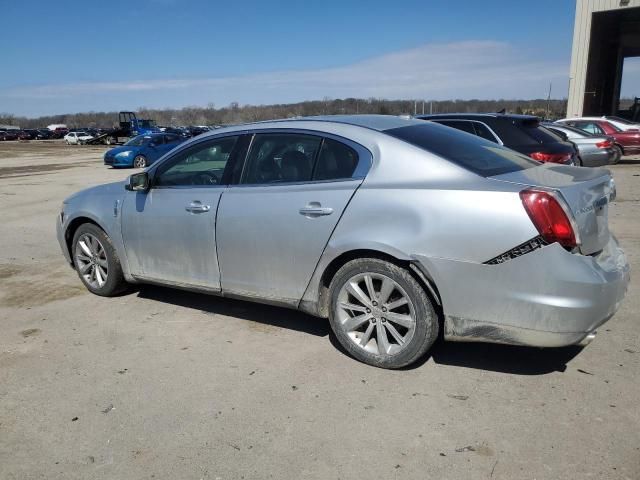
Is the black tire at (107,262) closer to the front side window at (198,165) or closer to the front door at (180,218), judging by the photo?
the front door at (180,218)

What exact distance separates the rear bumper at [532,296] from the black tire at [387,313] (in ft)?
0.43

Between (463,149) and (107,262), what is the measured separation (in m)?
3.39

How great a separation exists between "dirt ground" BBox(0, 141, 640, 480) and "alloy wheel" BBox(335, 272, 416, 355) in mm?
196

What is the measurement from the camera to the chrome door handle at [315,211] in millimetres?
3740

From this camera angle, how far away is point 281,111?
9875 cm

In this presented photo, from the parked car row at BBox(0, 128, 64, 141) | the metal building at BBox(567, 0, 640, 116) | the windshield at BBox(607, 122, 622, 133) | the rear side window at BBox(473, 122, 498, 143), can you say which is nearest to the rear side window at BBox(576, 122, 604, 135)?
the windshield at BBox(607, 122, 622, 133)

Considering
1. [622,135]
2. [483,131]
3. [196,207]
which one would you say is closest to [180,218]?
[196,207]

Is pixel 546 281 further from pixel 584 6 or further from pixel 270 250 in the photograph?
pixel 584 6

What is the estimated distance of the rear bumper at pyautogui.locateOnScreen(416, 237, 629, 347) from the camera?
10.1ft

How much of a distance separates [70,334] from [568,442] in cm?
372

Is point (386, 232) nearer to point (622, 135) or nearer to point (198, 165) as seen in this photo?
point (198, 165)

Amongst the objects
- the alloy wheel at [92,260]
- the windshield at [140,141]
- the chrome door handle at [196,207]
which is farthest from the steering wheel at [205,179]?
the windshield at [140,141]

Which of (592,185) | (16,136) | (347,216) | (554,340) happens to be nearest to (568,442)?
(554,340)

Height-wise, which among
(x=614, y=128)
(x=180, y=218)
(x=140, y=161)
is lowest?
(x=140, y=161)
